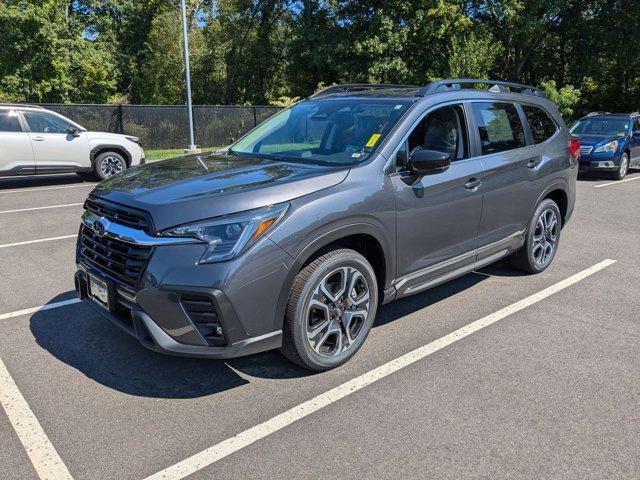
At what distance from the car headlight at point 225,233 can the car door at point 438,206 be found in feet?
3.82

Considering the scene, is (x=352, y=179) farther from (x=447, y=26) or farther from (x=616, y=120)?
(x=447, y=26)

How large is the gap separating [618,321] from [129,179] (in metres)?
3.95

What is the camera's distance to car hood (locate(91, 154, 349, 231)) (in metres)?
3.06

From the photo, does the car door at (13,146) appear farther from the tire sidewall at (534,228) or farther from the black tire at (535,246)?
the tire sidewall at (534,228)

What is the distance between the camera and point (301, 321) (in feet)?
10.8

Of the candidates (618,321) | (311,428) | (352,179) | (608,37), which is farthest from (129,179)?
(608,37)

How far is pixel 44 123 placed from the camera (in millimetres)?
11594

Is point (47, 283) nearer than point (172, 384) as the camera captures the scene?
No

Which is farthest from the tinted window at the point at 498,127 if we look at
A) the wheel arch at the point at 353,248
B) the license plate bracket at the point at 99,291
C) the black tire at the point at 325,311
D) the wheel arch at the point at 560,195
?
the license plate bracket at the point at 99,291

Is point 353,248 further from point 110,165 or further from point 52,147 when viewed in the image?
point 110,165

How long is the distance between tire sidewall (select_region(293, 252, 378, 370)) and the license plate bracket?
117 cm

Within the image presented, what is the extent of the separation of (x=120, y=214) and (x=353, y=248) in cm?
152

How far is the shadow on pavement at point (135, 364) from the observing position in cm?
341

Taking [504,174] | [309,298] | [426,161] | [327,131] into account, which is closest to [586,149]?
[504,174]
